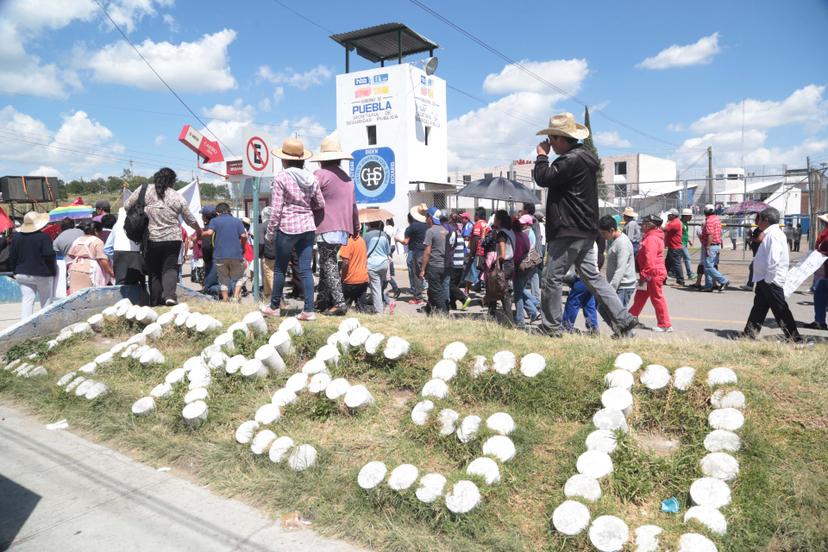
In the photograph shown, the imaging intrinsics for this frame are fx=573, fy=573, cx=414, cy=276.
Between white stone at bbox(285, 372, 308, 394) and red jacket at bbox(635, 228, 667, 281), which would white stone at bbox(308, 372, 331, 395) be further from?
red jacket at bbox(635, 228, 667, 281)

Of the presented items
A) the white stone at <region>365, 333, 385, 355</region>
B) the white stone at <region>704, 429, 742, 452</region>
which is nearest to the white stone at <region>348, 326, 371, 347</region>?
the white stone at <region>365, 333, 385, 355</region>

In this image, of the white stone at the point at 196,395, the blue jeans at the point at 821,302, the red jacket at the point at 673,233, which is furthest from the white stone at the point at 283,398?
the red jacket at the point at 673,233

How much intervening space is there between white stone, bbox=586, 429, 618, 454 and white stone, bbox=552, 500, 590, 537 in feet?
1.89

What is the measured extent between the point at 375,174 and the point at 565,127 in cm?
1796

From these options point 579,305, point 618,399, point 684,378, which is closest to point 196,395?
point 618,399

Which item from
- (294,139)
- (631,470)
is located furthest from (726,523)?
(294,139)

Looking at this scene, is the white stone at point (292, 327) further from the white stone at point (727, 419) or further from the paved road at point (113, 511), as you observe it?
the white stone at point (727, 419)

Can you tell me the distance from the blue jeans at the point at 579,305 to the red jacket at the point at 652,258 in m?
1.03

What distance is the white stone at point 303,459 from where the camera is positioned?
3947mm

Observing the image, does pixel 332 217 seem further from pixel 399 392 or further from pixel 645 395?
pixel 645 395

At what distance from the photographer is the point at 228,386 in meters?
5.26

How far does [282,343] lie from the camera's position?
216 inches

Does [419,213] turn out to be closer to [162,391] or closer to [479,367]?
[162,391]

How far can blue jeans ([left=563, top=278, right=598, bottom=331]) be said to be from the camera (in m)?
7.22
